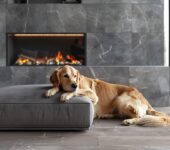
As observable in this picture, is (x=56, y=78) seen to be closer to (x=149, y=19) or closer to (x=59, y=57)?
(x=59, y=57)

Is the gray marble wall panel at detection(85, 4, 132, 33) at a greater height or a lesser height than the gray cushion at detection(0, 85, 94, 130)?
greater

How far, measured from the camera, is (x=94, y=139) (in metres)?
3.27

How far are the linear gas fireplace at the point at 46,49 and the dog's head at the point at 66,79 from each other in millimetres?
1709

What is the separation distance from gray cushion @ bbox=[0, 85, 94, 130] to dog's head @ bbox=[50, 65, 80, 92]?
18cm

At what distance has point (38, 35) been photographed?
18.2ft

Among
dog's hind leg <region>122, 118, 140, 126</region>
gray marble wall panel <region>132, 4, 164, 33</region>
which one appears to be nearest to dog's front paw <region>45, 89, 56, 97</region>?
dog's hind leg <region>122, 118, 140, 126</region>

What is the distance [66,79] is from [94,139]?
736mm

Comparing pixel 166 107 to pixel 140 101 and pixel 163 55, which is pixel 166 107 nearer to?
pixel 163 55

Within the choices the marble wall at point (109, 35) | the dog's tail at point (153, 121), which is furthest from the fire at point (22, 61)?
the dog's tail at point (153, 121)

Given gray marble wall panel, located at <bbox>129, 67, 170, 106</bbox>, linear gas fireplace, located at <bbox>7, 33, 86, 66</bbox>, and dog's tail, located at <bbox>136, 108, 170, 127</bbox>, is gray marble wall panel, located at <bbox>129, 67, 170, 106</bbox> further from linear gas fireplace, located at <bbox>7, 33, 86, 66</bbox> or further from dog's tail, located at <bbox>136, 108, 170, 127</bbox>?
dog's tail, located at <bbox>136, 108, 170, 127</bbox>

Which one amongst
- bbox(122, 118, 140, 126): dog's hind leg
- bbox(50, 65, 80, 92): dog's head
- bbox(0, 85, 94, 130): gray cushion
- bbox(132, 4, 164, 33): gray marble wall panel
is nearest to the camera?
bbox(0, 85, 94, 130): gray cushion

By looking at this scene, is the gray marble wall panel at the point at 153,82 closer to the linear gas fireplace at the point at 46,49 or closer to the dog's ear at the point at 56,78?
the linear gas fireplace at the point at 46,49

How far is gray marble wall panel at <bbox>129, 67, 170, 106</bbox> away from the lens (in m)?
5.39

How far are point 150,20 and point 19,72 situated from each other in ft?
6.41
